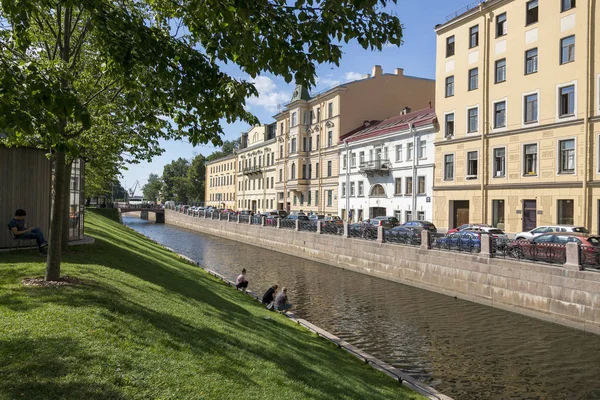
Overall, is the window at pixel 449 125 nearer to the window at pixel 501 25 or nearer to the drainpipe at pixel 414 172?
the drainpipe at pixel 414 172

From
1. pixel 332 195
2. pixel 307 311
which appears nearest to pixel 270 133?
pixel 332 195

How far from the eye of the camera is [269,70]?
19.4 ft

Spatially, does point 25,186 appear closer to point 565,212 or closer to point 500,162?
point 565,212

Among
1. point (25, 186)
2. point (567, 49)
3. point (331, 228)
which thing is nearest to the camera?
point (25, 186)

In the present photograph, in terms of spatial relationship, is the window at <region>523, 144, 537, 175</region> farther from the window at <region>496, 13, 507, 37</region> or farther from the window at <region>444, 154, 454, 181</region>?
the window at <region>496, 13, 507, 37</region>

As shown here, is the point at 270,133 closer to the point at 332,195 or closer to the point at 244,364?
the point at 332,195

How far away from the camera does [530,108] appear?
Result: 2883cm

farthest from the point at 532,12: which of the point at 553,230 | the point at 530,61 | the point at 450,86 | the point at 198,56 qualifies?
the point at 198,56

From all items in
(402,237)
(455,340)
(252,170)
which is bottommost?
(455,340)

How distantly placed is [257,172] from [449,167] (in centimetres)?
4131

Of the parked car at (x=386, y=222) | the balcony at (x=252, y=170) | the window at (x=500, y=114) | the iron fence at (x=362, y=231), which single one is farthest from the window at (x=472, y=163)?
the balcony at (x=252, y=170)

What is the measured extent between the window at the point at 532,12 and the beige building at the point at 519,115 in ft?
0.21

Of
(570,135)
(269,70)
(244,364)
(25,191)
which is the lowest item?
(244,364)

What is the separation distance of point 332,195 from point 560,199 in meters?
26.9
